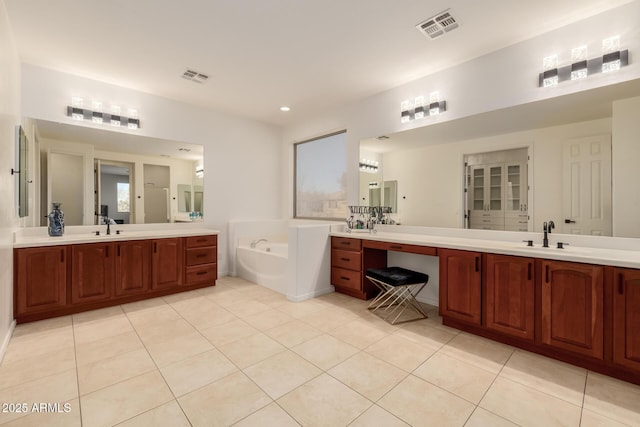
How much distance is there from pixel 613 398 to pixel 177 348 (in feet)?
9.75

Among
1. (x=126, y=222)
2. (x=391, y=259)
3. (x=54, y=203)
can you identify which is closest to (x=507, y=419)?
(x=391, y=259)

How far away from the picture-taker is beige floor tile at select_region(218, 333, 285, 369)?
211 cm

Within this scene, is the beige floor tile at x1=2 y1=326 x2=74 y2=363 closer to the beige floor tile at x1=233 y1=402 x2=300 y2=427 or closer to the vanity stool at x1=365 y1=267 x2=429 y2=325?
the beige floor tile at x1=233 y1=402 x2=300 y2=427

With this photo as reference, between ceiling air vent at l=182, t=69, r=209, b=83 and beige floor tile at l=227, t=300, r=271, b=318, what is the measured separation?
275 cm

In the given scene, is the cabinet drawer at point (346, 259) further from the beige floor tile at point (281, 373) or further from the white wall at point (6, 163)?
the white wall at point (6, 163)

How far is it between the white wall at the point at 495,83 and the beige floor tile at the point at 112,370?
3021 millimetres

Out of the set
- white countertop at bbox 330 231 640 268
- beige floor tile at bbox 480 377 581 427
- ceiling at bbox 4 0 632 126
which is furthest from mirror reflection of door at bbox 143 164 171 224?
beige floor tile at bbox 480 377 581 427

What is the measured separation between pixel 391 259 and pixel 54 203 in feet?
13.5

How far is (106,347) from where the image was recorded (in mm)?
2311

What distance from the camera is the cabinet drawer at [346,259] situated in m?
3.51

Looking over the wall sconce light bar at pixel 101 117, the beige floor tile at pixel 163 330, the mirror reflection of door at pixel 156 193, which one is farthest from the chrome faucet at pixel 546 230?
the wall sconce light bar at pixel 101 117

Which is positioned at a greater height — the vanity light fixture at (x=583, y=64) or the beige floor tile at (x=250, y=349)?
the vanity light fixture at (x=583, y=64)

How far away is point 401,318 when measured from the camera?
2.94 metres

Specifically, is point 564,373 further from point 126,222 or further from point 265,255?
point 126,222
